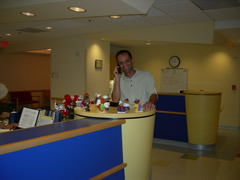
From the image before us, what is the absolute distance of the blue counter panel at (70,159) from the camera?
140 centimetres

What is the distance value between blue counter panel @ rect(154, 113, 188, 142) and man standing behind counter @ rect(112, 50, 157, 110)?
2894 mm

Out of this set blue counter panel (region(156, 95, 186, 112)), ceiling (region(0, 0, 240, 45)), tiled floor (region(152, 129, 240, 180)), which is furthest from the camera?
blue counter panel (region(156, 95, 186, 112))

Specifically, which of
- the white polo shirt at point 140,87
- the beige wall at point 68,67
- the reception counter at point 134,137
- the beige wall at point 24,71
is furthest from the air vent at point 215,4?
the beige wall at point 24,71

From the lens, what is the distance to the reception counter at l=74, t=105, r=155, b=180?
87.4 inches

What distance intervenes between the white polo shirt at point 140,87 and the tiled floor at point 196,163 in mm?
1538

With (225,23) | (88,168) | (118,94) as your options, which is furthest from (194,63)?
(88,168)

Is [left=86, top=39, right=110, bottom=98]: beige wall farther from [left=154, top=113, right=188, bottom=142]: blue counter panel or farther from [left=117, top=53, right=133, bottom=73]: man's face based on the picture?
[left=117, top=53, right=133, bottom=73]: man's face

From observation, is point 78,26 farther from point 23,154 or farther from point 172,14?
point 23,154

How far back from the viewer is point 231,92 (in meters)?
7.74

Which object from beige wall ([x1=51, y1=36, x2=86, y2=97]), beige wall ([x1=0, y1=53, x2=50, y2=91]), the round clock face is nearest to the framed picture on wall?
beige wall ([x1=51, y1=36, x2=86, y2=97])

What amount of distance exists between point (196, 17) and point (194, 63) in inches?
129

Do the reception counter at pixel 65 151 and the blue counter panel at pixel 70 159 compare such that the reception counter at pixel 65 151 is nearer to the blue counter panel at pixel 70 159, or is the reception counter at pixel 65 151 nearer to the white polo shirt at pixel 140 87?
the blue counter panel at pixel 70 159

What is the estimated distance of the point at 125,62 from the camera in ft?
9.69

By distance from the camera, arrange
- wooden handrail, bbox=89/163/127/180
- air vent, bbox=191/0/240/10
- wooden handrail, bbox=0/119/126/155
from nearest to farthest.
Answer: wooden handrail, bbox=0/119/126/155 < wooden handrail, bbox=89/163/127/180 < air vent, bbox=191/0/240/10
